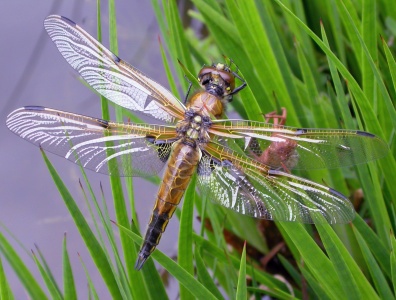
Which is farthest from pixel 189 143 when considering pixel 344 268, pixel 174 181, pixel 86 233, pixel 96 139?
pixel 344 268

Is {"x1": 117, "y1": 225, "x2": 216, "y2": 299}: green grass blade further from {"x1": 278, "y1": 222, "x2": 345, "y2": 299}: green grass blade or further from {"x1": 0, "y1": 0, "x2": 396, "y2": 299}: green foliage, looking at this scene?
{"x1": 278, "y1": 222, "x2": 345, "y2": 299}: green grass blade

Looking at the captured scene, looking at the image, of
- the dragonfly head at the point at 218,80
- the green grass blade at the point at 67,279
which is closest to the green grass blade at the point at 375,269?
the dragonfly head at the point at 218,80

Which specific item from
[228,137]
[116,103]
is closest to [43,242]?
[116,103]

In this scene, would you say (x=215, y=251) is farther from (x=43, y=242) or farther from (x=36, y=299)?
(x=43, y=242)

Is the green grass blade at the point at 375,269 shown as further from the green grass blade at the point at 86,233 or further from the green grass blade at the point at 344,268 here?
the green grass blade at the point at 86,233

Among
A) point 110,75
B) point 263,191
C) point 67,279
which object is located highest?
point 110,75

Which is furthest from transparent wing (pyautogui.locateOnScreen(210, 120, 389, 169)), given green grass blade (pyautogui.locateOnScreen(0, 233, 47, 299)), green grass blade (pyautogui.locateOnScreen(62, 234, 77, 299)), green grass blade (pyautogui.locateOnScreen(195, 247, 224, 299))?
green grass blade (pyautogui.locateOnScreen(0, 233, 47, 299))

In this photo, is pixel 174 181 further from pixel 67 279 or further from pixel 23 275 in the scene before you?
pixel 23 275
